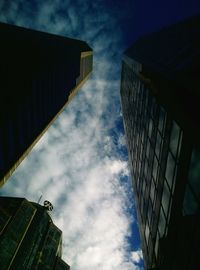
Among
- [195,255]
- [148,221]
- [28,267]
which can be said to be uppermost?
[28,267]

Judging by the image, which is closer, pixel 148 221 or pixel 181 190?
pixel 181 190

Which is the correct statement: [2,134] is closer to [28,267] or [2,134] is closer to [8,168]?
[8,168]

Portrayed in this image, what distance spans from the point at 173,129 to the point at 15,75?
3001 cm

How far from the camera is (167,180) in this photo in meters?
17.4

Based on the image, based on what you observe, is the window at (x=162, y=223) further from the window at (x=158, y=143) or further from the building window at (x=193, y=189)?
the building window at (x=193, y=189)

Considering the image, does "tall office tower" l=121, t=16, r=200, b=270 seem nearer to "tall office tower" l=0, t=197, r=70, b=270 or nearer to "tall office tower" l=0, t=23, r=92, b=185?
"tall office tower" l=0, t=23, r=92, b=185

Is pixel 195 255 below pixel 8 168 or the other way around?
below

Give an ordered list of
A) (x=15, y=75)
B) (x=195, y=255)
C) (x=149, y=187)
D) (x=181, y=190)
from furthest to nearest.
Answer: (x=15, y=75) < (x=149, y=187) < (x=181, y=190) < (x=195, y=255)

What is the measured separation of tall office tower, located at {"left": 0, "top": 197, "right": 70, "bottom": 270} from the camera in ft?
249

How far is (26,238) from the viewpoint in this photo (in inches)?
3364

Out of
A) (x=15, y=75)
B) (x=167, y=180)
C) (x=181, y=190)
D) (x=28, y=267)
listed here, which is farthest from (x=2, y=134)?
(x=28, y=267)

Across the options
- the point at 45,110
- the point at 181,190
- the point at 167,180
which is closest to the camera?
the point at 181,190

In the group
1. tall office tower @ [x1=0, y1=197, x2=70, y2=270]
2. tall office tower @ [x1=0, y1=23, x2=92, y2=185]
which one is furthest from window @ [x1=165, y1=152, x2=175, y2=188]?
tall office tower @ [x1=0, y1=197, x2=70, y2=270]

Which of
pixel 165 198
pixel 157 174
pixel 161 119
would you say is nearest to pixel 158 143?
pixel 161 119
